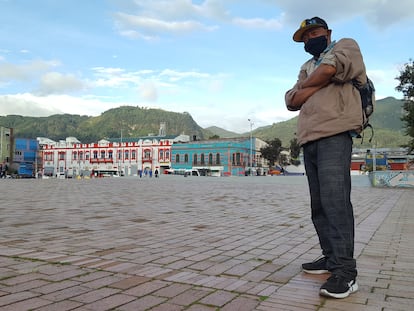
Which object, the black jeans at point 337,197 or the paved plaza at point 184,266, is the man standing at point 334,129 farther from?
the paved plaza at point 184,266

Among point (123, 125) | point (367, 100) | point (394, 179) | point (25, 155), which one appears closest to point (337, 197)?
point (367, 100)

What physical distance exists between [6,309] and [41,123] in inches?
6072

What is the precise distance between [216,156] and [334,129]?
67.4 m

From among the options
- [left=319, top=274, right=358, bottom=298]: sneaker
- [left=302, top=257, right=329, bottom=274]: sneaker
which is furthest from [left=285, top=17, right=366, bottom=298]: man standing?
[left=302, top=257, right=329, bottom=274]: sneaker

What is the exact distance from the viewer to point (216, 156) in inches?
2751

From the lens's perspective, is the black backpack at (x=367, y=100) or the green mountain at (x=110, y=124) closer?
the black backpack at (x=367, y=100)

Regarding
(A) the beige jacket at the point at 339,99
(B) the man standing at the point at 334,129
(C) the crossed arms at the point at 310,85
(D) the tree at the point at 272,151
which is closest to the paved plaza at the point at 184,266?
(B) the man standing at the point at 334,129

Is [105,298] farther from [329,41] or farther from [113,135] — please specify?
[113,135]

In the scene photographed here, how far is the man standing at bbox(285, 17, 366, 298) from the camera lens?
241 cm

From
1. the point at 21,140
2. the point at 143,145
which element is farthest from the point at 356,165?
the point at 21,140

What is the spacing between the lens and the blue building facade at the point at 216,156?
2709 inches

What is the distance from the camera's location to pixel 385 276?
9.62 feet

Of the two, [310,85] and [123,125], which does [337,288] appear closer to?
[310,85]

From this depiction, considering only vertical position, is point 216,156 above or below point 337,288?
above
